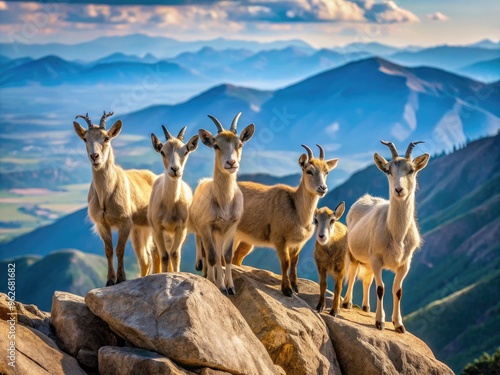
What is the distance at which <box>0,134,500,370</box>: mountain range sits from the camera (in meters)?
95.6

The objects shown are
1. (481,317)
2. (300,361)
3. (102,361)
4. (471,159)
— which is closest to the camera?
(102,361)

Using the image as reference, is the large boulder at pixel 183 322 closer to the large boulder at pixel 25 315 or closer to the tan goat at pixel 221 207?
the large boulder at pixel 25 315

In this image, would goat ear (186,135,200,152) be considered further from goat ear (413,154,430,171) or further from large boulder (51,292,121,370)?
goat ear (413,154,430,171)

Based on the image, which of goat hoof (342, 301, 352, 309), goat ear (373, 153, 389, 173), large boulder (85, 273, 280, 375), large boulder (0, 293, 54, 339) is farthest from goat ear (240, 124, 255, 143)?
large boulder (0, 293, 54, 339)

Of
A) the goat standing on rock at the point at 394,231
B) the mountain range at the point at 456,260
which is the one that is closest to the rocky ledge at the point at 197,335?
the goat standing on rock at the point at 394,231

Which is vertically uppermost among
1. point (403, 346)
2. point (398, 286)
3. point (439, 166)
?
point (398, 286)

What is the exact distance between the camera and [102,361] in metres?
14.9

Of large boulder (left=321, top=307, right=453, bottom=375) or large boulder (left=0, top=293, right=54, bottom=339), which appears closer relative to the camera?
large boulder (left=0, top=293, right=54, bottom=339)

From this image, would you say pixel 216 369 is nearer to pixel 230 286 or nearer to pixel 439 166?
pixel 230 286

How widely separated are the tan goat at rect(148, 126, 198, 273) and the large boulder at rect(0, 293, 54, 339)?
9.97 feet

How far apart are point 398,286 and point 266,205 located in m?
3.99

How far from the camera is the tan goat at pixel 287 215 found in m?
18.5

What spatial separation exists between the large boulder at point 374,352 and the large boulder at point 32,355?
6.63 metres

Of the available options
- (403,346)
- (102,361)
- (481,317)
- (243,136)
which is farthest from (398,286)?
(481,317)
